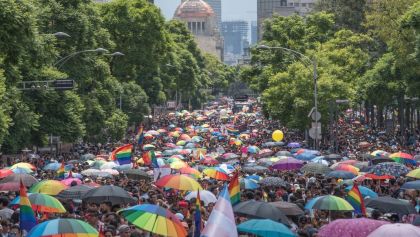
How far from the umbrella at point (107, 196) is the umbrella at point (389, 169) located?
28.9 ft

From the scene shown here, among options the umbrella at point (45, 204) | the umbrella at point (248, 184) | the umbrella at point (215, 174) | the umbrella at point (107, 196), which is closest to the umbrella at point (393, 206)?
the umbrella at point (107, 196)

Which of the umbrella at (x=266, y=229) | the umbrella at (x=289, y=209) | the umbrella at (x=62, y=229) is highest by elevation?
the umbrella at (x=62, y=229)

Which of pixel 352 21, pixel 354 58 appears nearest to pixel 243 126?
pixel 352 21

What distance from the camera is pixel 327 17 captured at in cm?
9112

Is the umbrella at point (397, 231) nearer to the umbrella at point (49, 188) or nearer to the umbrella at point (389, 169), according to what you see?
the umbrella at point (49, 188)

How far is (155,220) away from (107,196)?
5163mm

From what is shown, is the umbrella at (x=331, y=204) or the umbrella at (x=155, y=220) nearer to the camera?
the umbrella at (x=155, y=220)

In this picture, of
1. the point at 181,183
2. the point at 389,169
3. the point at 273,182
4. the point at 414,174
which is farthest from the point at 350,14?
the point at 181,183

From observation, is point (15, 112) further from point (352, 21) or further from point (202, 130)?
point (352, 21)

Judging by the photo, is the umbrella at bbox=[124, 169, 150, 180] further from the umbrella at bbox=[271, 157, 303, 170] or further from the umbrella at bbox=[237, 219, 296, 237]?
the umbrella at bbox=[237, 219, 296, 237]

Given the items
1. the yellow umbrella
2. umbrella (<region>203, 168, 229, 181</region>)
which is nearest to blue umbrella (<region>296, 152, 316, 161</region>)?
umbrella (<region>203, 168, 229, 181</region>)

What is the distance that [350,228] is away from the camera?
1686 cm

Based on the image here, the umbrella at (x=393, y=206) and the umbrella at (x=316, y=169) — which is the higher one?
the umbrella at (x=393, y=206)

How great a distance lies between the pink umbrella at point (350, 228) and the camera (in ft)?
55.1
